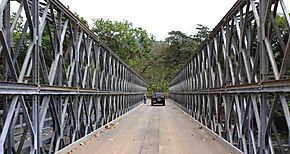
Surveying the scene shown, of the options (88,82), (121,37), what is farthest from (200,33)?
(88,82)

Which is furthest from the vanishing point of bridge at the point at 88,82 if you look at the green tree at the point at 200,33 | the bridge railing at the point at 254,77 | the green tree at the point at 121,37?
the green tree at the point at 200,33

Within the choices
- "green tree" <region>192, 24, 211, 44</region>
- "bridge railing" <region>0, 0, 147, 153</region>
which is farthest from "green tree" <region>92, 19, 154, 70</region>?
"bridge railing" <region>0, 0, 147, 153</region>

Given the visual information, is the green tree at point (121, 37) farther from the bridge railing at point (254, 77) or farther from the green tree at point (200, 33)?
the bridge railing at point (254, 77)

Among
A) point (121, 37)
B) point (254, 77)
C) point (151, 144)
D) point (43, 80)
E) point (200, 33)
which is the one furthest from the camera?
point (200, 33)

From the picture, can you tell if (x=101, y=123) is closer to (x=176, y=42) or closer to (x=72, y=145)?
(x=72, y=145)

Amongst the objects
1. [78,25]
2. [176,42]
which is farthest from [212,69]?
[176,42]

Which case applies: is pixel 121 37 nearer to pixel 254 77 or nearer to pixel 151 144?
pixel 151 144

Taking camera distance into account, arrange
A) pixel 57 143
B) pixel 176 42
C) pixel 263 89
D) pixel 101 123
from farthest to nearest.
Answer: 1. pixel 176 42
2. pixel 101 123
3. pixel 57 143
4. pixel 263 89

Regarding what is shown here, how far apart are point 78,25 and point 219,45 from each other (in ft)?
13.6

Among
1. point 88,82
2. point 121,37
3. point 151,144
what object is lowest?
point 151,144

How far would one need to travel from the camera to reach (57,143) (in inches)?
384

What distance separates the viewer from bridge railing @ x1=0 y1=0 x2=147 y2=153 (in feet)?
23.5

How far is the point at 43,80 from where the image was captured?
29.8 feet

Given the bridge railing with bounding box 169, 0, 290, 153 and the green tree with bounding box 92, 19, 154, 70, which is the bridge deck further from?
the green tree with bounding box 92, 19, 154, 70
